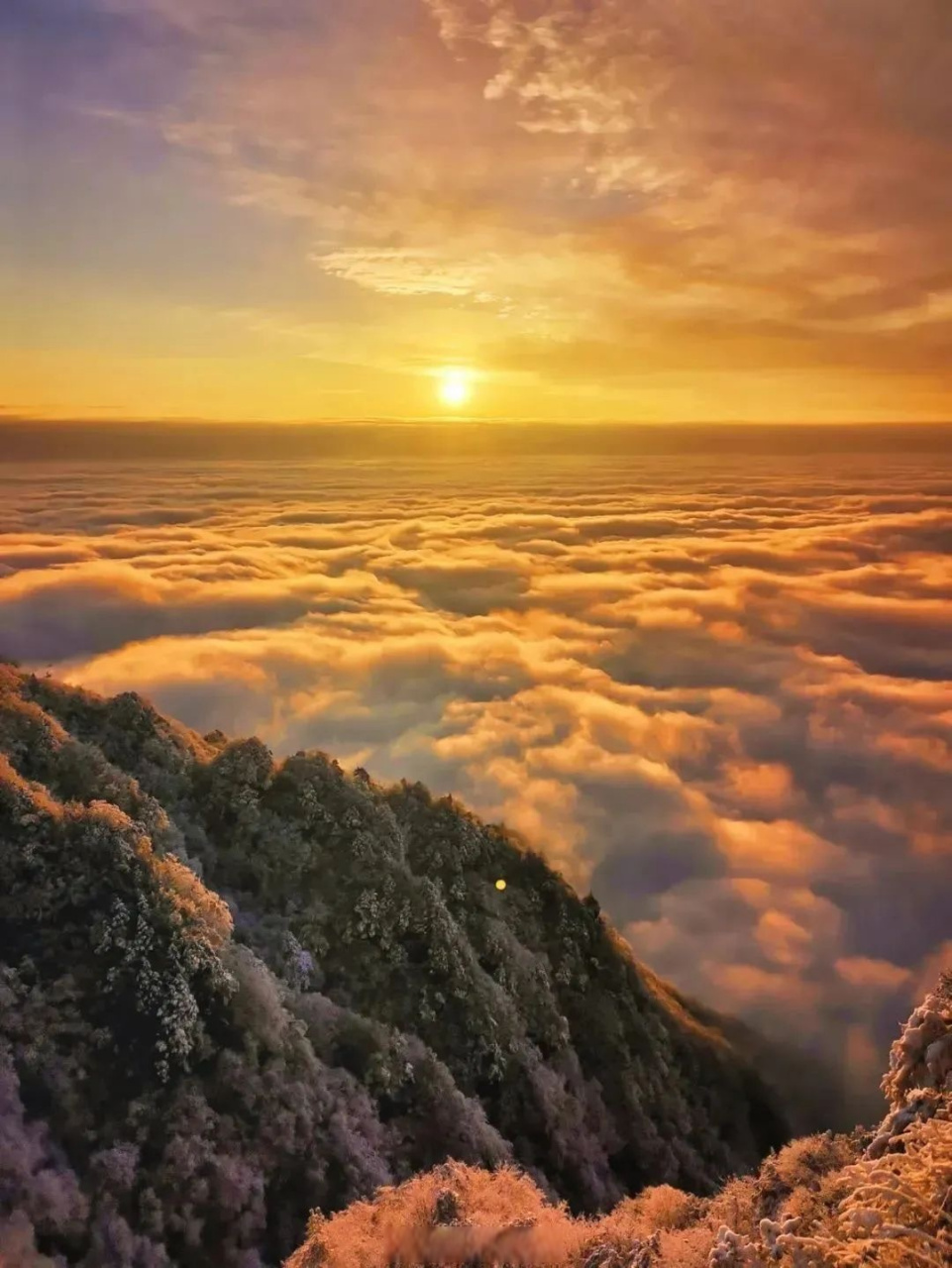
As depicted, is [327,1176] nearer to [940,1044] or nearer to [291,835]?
[291,835]

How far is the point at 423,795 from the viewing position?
97.2 feet

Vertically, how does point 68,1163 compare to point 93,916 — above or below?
below

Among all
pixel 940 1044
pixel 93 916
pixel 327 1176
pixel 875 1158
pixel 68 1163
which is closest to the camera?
pixel 875 1158

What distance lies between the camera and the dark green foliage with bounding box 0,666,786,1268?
15492 millimetres

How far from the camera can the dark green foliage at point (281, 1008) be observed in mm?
15492

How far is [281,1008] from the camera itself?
18547 mm

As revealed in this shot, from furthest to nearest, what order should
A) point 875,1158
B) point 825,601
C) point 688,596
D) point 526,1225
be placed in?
point 688,596
point 825,601
point 526,1225
point 875,1158

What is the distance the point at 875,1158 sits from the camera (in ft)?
32.5

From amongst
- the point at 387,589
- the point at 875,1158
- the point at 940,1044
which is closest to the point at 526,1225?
the point at 875,1158

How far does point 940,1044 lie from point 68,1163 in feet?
43.3

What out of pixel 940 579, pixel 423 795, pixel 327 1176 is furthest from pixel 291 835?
pixel 940 579

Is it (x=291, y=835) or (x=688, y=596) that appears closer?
(x=291, y=835)

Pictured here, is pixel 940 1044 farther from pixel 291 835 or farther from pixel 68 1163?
pixel 291 835

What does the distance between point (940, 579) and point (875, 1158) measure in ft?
636
